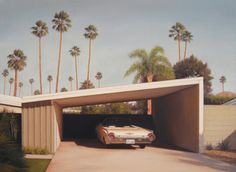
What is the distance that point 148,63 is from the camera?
1175 inches

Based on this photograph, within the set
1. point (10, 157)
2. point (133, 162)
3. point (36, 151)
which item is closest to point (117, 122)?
point (36, 151)

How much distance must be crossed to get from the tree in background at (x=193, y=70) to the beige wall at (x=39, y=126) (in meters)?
30.0

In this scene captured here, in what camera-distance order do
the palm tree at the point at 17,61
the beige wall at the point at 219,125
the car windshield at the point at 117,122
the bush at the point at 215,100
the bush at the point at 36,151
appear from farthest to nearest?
the palm tree at the point at 17,61, the bush at the point at 215,100, the car windshield at the point at 117,122, the beige wall at the point at 219,125, the bush at the point at 36,151

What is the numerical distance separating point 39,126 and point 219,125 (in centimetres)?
695

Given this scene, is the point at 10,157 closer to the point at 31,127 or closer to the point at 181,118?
the point at 31,127

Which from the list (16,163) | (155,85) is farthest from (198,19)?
(16,163)

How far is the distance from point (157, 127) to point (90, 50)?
30144 mm

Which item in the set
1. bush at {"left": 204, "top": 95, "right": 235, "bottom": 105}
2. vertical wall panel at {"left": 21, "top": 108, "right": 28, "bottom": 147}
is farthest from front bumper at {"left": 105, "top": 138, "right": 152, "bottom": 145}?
bush at {"left": 204, "top": 95, "right": 235, "bottom": 105}

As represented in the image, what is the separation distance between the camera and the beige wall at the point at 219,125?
15336 millimetres

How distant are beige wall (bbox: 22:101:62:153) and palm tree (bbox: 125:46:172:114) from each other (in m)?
16.2

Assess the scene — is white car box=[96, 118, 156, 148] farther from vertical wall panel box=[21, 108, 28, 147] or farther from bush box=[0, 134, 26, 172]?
bush box=[0, 134, 26, 172]

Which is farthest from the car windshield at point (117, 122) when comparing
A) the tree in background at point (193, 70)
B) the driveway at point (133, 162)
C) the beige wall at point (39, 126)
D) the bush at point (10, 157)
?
the tree in background at point (193, 70)

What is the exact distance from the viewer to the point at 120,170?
9.58 meters

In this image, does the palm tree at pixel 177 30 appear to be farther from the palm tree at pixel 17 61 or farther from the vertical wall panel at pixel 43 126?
the vertical wall panel at pixel 43 126
